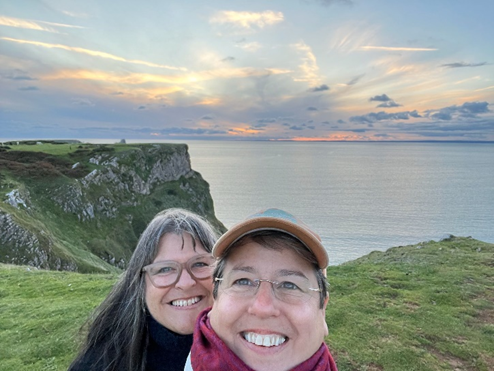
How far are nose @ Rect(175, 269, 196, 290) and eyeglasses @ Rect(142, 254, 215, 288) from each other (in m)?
0.02

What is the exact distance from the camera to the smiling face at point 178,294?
11.2 ft

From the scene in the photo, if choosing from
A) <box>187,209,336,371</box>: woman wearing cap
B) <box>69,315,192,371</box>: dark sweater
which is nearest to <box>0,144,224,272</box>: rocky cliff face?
<box>69,315,192,371</box>: dark sweater

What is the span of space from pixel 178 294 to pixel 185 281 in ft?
0.53

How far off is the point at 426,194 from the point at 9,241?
429 feet

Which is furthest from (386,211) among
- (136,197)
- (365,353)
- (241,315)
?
(241,315)

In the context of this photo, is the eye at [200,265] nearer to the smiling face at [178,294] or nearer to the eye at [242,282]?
the smiling face at [178,294]

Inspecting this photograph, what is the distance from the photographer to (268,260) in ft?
7.74

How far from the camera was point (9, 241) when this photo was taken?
1049 inches

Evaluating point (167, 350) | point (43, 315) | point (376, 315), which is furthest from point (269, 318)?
point (43, 315)

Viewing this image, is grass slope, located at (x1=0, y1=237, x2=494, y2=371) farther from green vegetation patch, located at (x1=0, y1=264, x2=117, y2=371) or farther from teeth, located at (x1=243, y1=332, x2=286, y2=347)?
teeth, located at (x1=243, y1=332, x2=286, y2=347)

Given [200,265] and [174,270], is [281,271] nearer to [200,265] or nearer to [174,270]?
[200,265]

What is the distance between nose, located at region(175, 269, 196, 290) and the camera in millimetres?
3371

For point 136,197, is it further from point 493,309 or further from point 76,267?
point 493,309

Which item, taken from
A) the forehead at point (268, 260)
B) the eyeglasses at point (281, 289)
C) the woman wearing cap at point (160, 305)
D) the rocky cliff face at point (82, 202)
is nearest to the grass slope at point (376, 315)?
the woman wearing cap at point (160, 305)
